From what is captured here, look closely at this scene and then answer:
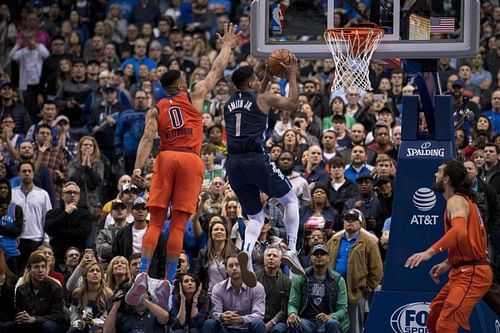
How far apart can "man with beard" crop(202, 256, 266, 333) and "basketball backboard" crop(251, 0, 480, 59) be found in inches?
124

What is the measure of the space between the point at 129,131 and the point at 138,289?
6680 mm

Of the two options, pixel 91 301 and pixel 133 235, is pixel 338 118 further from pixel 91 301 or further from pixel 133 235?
pixel 91 301

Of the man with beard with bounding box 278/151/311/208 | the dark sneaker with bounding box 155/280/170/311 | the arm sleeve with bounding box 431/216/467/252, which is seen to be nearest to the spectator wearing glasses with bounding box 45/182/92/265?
the man with beard with bounding box 278/151/311/208

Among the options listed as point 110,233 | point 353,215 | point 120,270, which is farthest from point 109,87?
point 353,215

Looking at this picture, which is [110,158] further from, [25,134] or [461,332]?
[461,332]

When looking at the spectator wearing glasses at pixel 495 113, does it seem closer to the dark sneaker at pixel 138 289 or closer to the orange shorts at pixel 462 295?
the orange shorts at pixel 462 295

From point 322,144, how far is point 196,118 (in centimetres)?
600

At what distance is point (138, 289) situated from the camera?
48.3 feet

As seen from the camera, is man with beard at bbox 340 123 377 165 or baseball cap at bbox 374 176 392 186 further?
man with beard at bbox 340 123 377 165

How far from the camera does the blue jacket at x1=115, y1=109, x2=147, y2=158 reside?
68.9 feet

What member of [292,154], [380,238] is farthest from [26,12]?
[380,238]

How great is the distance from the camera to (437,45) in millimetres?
14727

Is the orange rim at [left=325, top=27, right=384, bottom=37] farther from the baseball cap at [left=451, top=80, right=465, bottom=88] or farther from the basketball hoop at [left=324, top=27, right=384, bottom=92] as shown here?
the baseball cap at [left=451, top=80, right=465, bottom=88]

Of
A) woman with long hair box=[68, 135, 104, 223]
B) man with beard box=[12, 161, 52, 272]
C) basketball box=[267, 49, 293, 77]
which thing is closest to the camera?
basketball box=[267, 49, 293, 77]
